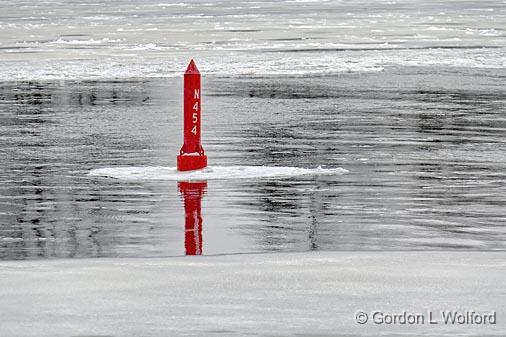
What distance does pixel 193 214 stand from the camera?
11.4m

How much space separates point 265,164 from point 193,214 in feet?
12.6

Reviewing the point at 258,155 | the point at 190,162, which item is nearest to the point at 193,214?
the point at 190,162

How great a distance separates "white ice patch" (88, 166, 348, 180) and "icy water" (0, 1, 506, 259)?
0.10ft

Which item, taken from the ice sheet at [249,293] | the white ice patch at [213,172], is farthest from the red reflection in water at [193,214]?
the ice sheet at [249,293]

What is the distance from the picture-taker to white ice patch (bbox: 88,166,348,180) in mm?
13969

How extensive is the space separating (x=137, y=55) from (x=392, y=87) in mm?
13994

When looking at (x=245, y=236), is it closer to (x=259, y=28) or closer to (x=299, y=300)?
(x=299, y=300)

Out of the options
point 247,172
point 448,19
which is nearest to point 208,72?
point 247,172

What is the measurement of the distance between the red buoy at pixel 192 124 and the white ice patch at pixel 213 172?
0.36 ft

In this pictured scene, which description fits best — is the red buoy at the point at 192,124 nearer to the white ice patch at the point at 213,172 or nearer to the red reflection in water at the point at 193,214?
the white ice patch at the point at 213,172

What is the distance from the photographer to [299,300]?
7609mm

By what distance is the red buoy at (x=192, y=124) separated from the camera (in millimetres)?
14094

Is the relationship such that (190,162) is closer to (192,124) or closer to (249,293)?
(192,124)

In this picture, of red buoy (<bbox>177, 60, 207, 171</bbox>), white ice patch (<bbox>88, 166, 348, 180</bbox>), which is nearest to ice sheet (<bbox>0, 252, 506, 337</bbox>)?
white ice patch (<bbox>88, 166, 348, 180</bbox>)
